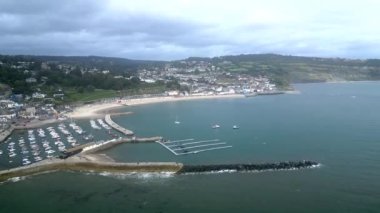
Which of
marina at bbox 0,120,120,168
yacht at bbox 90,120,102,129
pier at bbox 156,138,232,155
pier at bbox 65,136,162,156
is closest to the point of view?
marina at bbox 0,120,120,168

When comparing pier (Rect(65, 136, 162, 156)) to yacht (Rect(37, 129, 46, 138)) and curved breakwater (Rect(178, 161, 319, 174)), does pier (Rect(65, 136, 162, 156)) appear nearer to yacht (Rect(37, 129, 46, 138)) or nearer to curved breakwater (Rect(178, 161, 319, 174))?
yacht (Rect(37, 129, 46, 138))

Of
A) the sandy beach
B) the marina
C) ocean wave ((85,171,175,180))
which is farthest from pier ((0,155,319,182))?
the sandy beach

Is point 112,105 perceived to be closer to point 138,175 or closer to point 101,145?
point 101,145

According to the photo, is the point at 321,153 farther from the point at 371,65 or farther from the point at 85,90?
the point at 371,65

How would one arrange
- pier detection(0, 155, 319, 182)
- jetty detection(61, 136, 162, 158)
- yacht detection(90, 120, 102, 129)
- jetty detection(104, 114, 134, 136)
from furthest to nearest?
1. yacht detection(90, 120, 102, 129)
2. jetty detection(104, 114, 134, 136)
3. jetty detection(61, 136, 162, 158)
4. pier detection(0, 155, 319, 182)

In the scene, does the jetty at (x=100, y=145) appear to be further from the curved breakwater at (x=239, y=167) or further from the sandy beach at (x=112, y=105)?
the sandy beach at (x=112, y=105)

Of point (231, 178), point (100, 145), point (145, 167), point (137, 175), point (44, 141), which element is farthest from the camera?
point (44, 141)

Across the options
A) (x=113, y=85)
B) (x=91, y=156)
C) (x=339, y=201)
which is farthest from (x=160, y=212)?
(x=113, y=85)

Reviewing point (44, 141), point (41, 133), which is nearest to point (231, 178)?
point (44, 141)

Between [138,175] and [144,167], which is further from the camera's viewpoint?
[144,167]
